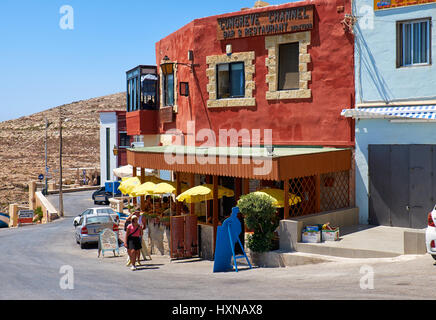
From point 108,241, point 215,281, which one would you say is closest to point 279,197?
point 215,281

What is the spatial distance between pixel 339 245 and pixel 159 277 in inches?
208

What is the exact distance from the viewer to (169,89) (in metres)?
26.8

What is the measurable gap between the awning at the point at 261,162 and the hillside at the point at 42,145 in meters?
57.0

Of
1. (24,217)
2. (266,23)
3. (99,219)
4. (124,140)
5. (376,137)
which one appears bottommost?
(24,217)

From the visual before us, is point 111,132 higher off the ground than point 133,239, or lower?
higher

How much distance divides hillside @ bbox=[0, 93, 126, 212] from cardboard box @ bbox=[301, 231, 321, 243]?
203 ft

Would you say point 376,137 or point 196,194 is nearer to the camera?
point 196,194

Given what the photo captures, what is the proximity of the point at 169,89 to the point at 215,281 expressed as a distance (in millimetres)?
15666

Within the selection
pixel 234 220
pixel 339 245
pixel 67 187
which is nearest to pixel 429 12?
pixel 339 245

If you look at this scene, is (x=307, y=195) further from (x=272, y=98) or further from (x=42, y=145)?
(x=42, y=145)

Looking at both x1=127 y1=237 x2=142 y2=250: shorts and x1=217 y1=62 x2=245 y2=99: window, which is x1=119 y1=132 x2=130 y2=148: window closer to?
x1=217 y1=62 x2=245 y2=99: window

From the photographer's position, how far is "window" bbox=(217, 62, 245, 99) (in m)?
22.1

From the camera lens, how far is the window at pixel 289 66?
67.1 ft
